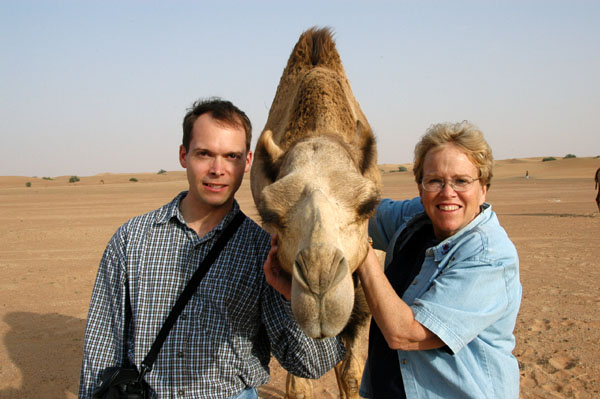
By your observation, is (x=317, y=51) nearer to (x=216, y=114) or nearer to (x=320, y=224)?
(x=216, y=114)

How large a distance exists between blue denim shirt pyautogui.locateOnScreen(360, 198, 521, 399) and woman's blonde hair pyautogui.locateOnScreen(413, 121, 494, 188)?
29 centimetres

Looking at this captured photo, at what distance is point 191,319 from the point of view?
241 cm

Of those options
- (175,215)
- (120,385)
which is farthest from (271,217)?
(120,385)

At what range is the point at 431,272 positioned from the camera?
8.05 feet

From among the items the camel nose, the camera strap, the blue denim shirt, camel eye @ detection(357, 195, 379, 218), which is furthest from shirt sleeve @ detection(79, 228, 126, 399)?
the blue denim shirt

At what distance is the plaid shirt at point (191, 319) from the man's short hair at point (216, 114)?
20.2 inches

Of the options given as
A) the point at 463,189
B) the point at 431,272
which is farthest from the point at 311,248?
the point at 463,189

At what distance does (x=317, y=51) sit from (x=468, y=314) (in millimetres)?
3968

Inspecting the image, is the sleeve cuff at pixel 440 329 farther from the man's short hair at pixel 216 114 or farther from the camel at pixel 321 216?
the man's short hair at pixel 216 114

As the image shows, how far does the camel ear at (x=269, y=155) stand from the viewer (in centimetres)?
297

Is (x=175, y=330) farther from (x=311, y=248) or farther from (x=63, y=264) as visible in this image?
(x=63, y=264)

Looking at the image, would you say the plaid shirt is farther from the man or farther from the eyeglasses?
the eyeglasses

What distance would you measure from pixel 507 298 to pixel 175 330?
167 centimetres

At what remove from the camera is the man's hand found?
2.22 m
